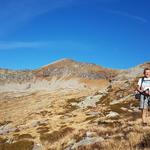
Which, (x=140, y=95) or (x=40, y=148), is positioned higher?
(x=140, y=95)

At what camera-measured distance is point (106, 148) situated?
1255 centimetres

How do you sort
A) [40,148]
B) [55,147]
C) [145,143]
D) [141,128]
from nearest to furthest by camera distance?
[145,143]
[141,128]
[55,147]
[40,148]

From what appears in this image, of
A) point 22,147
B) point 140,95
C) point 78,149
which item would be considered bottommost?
point 22,147

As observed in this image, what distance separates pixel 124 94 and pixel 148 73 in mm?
55421

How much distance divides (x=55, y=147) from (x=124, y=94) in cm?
5140

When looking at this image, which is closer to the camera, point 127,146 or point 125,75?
point 127,146

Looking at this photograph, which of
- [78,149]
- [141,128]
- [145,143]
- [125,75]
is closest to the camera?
[145,143]

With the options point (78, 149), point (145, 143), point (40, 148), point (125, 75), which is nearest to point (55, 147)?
point (40, 148)

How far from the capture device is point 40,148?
2308cm

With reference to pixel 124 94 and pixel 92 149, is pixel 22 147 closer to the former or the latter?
pixel 92 149

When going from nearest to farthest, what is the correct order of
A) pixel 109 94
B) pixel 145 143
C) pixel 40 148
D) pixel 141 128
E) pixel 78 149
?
pixel 145 143 < pixel 78 149 < pixel 141 128 < pixel 40 148 < pixel 109 94

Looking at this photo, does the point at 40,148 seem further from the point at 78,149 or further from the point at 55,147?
the point at 78,149

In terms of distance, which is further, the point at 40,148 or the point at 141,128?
the point at 40,148

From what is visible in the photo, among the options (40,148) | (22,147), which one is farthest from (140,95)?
(22,147)
